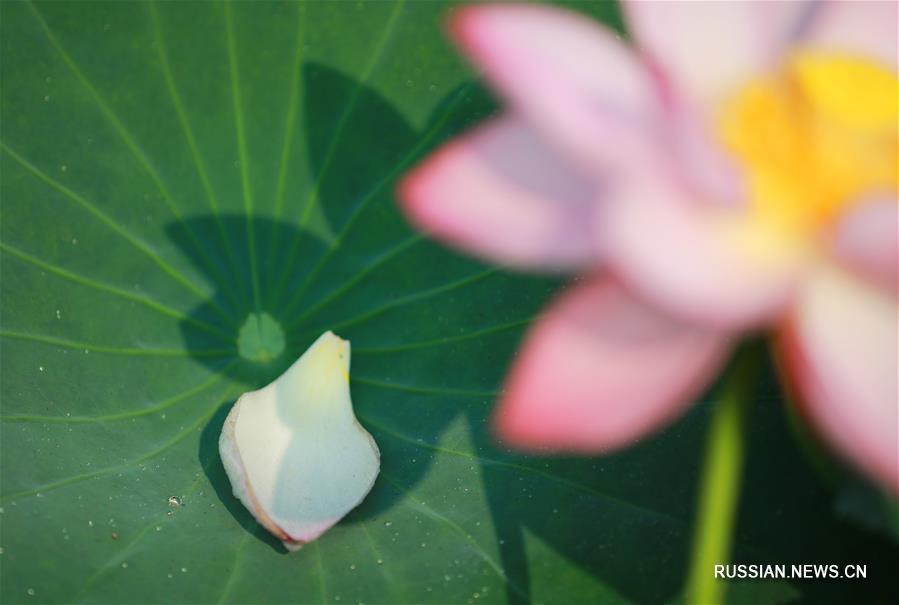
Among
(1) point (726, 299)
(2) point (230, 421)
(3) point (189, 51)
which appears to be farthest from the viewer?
(3) point (189, 51)

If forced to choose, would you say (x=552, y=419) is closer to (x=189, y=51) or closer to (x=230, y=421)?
(x=230, y=421)

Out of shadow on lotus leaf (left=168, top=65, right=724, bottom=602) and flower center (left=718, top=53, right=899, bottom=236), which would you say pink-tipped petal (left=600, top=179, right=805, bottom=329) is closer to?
flower center (left=718, top=53, right=899, bottom=236)

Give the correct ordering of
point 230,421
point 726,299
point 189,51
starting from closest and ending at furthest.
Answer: point 726,299
point 230,421
point 189,51

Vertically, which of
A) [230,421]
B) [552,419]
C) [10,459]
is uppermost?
[552,419]

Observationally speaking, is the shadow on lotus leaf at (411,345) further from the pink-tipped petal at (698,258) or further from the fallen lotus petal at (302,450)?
the pink-tipped petal at (698,258)

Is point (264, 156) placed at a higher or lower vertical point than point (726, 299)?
lower

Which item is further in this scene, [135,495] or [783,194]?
[135,495]

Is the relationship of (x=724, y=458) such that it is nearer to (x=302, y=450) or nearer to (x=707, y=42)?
Answer: (x=707, y=42)

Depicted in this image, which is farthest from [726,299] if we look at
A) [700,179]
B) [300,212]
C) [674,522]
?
[300,212]
